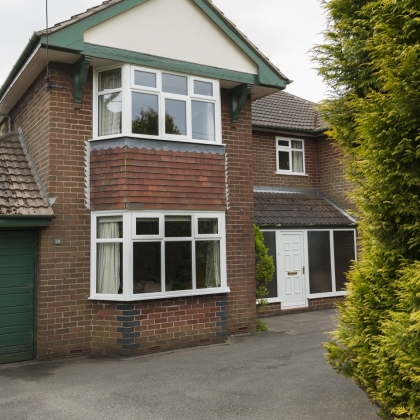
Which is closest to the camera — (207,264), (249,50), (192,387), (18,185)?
(192,387)

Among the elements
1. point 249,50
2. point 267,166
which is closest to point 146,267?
point 249,50

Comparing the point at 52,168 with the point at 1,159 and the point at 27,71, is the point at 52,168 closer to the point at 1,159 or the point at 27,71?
the point at 1,159

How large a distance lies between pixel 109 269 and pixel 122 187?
5.03 ft

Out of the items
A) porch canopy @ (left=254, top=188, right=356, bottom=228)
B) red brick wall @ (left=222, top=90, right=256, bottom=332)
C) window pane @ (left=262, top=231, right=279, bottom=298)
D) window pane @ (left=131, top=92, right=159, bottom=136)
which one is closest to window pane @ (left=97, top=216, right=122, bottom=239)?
window pane @ (left=131, top=92, right=159, bottom=136)

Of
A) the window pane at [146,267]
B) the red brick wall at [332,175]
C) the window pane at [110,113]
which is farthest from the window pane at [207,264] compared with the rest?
the red brick wall at [332,175]

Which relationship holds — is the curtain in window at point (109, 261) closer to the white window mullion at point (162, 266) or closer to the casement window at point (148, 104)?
the white window mullion at point (162, 266)

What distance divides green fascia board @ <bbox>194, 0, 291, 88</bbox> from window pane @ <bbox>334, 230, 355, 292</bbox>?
18.1ft

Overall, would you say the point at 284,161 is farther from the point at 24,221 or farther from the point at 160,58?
the point at 24,221

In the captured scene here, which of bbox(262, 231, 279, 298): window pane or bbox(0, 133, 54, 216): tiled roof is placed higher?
bbox(0, 133, 54, 216): tiled roof

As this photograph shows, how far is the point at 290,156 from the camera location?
14.1 m

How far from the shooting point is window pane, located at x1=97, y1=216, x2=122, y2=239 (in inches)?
330

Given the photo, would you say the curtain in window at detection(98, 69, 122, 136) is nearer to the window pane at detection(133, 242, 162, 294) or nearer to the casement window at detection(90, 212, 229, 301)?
the casement window at detection(90, 212, 229, 301)

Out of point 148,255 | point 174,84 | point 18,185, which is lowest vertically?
point 148,255

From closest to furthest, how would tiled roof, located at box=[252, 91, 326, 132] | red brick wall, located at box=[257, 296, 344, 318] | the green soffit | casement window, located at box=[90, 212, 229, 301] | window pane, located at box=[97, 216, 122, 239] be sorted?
the green soffit → casement window, located at box=[90, 212, 229, 301] → window pane, located at box=[97, 216, 122, 239] → red brick wall, located at box=[257, 296, 344, 318] → tiled roof, located at box=[252, 91, 326, 132]
